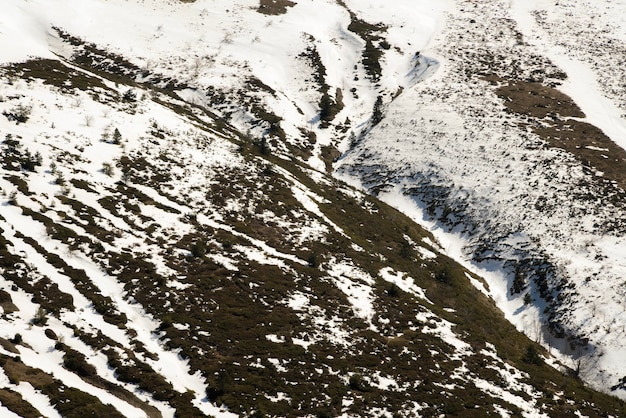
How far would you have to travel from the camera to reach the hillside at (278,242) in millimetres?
19453

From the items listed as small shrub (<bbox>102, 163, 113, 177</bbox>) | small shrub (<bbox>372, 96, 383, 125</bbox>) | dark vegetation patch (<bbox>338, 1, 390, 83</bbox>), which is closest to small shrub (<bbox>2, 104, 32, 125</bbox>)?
small shrub (<bbox>102, 163, 113, 177</bbox>)

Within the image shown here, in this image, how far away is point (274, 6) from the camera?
9175 centimetres

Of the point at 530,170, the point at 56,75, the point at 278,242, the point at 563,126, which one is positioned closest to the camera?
the point at 278,242

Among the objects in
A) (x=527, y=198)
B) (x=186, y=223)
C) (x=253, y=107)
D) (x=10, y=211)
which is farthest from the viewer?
(x=253, y=107)

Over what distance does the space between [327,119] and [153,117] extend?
28856 millimetres

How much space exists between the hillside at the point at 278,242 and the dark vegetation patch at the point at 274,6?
23944mm

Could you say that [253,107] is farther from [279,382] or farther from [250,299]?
[279,382]

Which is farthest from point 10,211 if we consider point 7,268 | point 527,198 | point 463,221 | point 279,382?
point 527,198

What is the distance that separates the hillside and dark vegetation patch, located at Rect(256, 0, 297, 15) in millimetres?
23944

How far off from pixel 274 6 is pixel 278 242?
74.5 metres

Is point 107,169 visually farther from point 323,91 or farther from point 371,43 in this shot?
point 371,43

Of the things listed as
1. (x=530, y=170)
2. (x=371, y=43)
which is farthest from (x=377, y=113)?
(x=371, y=43)

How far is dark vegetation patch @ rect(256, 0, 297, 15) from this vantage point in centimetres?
8900

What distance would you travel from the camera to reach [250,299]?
24953mm
